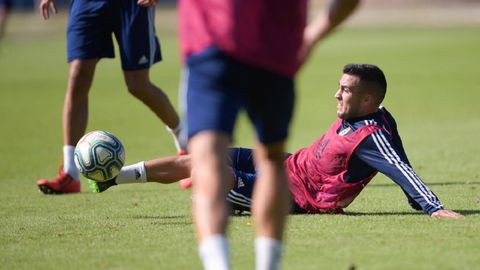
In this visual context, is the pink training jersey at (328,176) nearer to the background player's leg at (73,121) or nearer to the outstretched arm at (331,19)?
the outstretched arm at (331,19)

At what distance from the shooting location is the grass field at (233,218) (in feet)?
19.0

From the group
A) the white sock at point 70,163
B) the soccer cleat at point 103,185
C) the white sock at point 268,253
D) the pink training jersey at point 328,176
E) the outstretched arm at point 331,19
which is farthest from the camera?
the white sock at point 70,163

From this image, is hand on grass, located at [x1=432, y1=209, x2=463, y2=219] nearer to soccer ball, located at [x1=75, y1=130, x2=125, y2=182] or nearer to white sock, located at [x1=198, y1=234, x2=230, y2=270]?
soccer ball, located at [x1=75, y1=130, x2=125, y2=182]

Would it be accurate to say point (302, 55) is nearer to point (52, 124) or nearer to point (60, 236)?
point (60, 236)

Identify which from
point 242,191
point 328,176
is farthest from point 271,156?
point 328,176

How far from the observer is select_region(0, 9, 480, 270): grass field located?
19.0 ft

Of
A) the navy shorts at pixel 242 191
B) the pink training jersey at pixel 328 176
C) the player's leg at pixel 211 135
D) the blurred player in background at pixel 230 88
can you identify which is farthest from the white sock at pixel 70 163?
the player's leg at pixel 211 135

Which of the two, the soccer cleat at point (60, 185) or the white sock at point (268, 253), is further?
the soccer cleat at point (60, 185)

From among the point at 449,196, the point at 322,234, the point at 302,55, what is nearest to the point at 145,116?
the point at 449,196

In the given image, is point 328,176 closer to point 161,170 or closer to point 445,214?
point 445,214

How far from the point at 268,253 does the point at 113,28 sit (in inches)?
190

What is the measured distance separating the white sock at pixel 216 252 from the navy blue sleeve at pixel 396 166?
2.74m

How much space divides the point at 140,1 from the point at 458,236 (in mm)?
3789

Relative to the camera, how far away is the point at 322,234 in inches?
252
